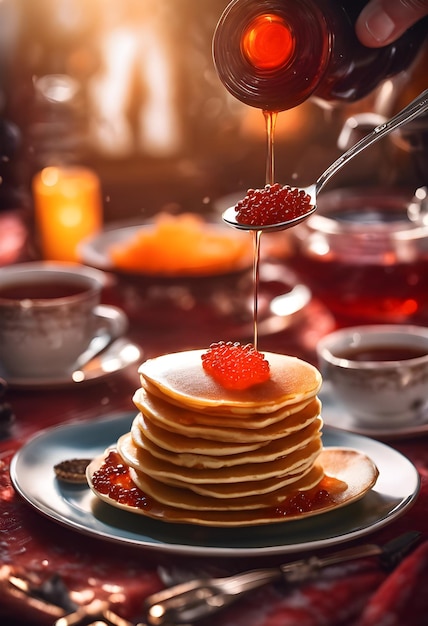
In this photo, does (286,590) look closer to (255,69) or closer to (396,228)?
(255,69)

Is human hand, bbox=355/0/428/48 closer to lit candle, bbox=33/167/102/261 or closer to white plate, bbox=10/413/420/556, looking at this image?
white plate, bbox=10/413/420/556

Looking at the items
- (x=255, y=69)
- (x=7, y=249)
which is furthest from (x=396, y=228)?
(x=7, y=249)

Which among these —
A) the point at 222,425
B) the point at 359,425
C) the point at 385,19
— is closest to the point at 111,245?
the point at 359,425

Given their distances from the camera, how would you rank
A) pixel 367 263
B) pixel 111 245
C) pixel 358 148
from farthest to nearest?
pixel 111 245 → pixel 367 263 → pixel 358 148

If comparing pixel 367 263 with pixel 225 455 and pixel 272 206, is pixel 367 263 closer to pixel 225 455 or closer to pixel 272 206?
pixel 272 206

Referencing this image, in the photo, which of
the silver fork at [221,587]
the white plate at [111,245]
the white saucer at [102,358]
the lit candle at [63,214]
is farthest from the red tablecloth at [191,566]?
the lit candle at [63,214]
